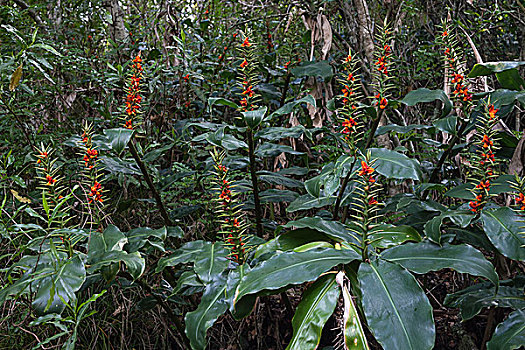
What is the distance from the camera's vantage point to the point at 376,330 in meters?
1.08

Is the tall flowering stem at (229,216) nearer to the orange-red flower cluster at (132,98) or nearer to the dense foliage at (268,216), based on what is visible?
the dense foliage at (268,216)

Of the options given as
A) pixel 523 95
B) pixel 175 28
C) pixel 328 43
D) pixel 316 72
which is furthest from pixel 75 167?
pixel 523 95

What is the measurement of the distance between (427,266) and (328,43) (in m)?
1.63

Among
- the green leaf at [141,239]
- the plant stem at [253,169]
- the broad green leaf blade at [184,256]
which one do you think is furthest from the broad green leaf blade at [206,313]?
the plant stem at [253,169]

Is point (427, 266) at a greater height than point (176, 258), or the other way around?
point (427, 266)

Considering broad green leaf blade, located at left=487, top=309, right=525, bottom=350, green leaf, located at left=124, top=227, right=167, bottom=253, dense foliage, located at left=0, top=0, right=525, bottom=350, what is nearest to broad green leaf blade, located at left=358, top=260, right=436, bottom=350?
dense foliage, located at left=0, top=0, right=525, bottom=350

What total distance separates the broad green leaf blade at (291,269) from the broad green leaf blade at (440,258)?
15 cm

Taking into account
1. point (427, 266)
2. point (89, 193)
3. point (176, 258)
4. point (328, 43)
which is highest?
point (328, 43)

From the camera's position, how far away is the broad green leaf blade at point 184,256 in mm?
A: 1689

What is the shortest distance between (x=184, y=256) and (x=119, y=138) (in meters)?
0.54

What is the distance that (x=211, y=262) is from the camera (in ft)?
5.33

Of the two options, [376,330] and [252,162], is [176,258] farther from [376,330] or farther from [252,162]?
[376,330]

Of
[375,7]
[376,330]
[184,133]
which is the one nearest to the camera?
[376,330]

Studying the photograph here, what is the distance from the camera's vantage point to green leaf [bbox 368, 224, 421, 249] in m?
1.44
